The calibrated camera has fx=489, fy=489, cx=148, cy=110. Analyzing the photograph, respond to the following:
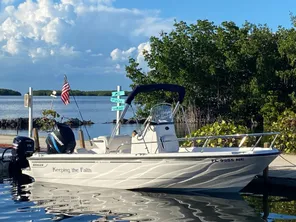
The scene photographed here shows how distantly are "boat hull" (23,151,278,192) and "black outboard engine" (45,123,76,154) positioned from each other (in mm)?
325

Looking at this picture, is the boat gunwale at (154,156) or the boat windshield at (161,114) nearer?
the boat gunwale at (154,156)

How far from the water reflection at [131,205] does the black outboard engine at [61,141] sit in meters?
0.98

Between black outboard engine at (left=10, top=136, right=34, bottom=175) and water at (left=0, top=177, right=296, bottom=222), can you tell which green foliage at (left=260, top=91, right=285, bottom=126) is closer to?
black outboard engine at (left=10, top=136, right=34, bottom=175)

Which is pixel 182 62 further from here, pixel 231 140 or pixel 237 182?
pixel 237 182

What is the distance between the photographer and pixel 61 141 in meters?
13.1

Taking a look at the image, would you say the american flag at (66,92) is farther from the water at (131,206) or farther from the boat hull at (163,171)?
the water at (131,206)

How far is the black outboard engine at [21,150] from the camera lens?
14820 millimetres

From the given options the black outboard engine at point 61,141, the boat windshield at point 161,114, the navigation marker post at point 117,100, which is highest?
the navigation marker post at point 117,100

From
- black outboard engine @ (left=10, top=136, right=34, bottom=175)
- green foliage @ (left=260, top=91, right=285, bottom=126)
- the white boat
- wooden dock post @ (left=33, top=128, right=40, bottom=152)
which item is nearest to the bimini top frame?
the white boat

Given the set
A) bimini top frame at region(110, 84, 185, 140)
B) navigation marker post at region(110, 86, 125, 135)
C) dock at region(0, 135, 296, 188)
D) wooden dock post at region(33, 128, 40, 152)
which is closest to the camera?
dock at region(0, 135, 296, 188)

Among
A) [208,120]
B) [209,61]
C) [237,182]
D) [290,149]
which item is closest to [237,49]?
[209,61]

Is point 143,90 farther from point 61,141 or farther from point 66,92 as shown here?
point 66,92

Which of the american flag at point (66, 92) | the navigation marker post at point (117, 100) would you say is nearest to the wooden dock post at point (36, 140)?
the american flag at point (66, 92)

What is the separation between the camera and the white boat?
37.7ft
